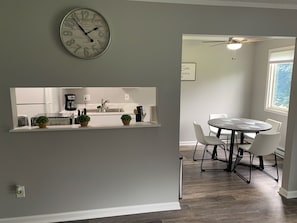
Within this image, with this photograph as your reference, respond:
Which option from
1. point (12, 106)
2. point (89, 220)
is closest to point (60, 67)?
point (12, 106)

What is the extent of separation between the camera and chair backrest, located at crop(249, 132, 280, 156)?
3.45 meters

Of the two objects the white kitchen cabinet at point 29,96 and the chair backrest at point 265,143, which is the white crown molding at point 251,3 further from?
the white kitchen cabinet at point 29,96

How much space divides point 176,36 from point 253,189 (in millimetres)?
2352

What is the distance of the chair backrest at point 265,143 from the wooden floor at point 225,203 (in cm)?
47

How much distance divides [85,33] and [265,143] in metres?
2.84

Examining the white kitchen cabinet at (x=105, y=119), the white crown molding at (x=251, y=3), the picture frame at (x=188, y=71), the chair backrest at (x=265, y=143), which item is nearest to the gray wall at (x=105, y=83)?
the white crown molding at (x=251, y=3)

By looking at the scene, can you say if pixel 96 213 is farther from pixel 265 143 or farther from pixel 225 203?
pixel 265 143

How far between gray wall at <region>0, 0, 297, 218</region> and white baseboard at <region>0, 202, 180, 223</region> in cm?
5

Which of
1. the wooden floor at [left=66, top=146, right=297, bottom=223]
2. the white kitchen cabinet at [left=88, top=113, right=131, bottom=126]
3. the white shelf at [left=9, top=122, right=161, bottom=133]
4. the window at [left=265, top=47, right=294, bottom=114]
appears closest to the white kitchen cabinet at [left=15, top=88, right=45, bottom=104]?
the white kitchen cabinet at [left=88, top=113, right=131, bottom=126]

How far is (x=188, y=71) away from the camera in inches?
205

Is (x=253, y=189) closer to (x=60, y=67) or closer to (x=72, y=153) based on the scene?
A: (x=72, y=153)

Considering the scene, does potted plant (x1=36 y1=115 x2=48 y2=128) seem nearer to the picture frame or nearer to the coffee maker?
the coffee maker

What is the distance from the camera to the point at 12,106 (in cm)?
238

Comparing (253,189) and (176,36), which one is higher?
(176,36)
